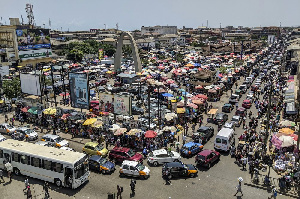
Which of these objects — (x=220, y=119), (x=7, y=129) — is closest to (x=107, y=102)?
(x=7, y=129)

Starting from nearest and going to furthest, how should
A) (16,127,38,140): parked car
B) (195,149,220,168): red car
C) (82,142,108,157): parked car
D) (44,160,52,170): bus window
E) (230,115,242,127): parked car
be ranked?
(44,160,52,170): bus window, (195,149,220,168): red car, (82,142,108,157): parked car, (16,127,38,140): parked car, (230,115,242,127): parked car

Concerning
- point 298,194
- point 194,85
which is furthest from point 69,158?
point 194,85

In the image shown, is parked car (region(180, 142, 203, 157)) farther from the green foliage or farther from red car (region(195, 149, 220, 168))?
the green foliage

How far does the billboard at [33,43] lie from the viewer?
2275 inches

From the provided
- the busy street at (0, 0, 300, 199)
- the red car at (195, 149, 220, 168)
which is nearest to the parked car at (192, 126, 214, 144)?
the busy street at (0, 0, 300, 199)

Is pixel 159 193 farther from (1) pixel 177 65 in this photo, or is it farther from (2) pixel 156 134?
(1) pixel 177 65

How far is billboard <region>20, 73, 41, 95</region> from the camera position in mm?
35562

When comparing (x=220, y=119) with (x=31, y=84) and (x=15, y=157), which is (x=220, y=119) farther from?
(x=31, y=84)

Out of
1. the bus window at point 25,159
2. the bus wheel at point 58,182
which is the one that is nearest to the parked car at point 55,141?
the bus window at point 25,159

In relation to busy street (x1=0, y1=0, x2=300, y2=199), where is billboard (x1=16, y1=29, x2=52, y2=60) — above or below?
above

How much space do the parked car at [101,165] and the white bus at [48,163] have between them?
175 centimetres

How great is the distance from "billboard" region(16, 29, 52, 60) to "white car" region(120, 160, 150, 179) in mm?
47091

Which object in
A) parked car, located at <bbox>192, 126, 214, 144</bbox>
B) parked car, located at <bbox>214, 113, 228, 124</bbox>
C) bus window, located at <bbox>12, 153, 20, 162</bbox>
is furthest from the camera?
parked car, located at <bbox>214, 113, 228, 124</bbox>

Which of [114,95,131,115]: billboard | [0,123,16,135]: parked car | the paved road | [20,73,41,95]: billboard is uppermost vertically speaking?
[20,73,41,95]: billboard
